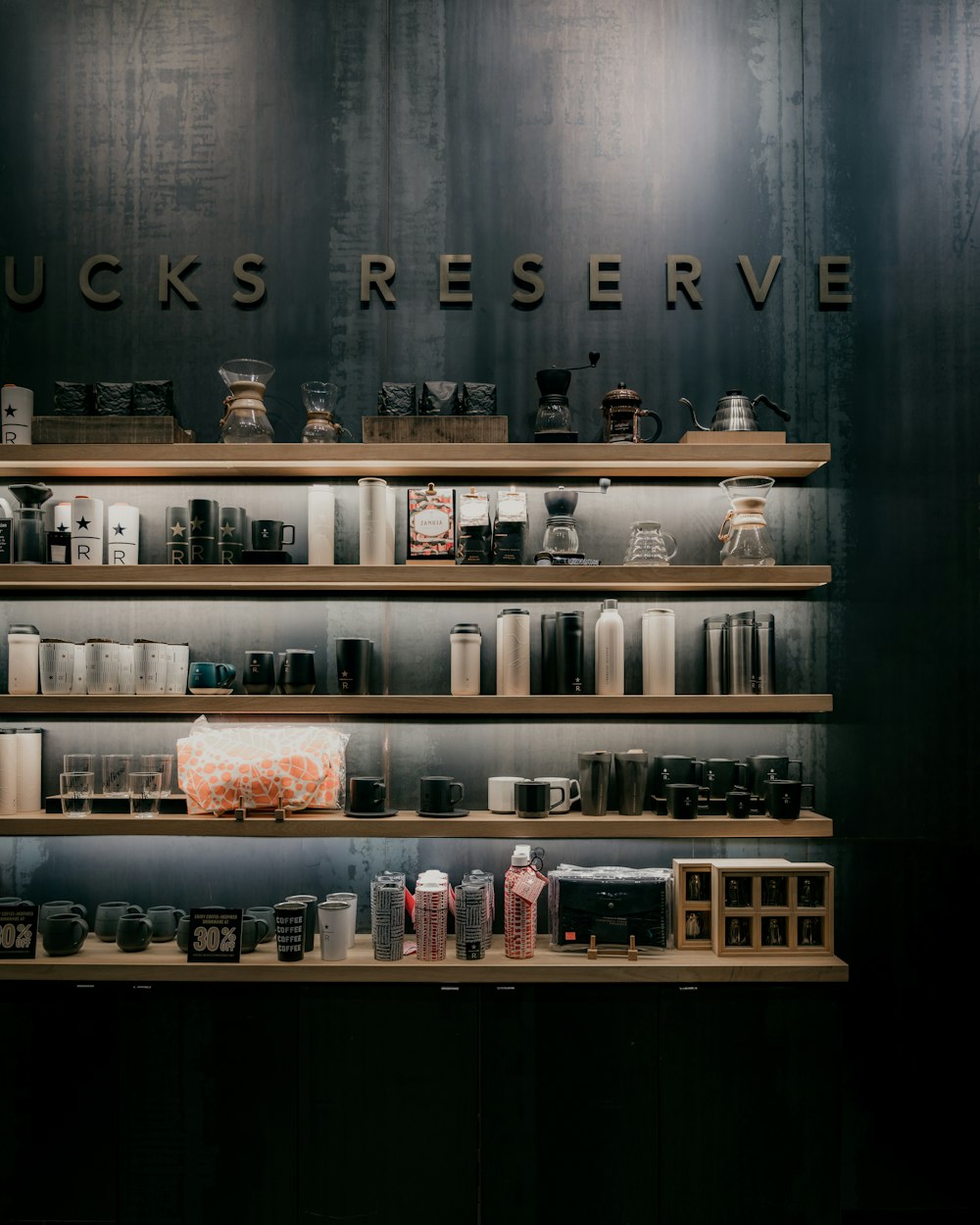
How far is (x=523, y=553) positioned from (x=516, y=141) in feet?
5.19

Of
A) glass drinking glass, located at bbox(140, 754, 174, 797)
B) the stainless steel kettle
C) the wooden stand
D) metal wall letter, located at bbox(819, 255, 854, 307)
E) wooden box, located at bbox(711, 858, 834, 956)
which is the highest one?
metal wall letter, located at bbox(819, 255, 854, 307)

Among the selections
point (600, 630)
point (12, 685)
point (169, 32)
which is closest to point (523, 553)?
point (600, 630)

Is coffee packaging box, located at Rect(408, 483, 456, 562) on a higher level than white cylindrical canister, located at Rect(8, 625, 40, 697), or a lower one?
higher

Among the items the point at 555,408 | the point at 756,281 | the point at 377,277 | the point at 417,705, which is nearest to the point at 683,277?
the point at 756,281

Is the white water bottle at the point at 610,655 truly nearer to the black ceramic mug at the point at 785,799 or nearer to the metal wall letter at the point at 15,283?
the black ceramic mug at the point at 785,799

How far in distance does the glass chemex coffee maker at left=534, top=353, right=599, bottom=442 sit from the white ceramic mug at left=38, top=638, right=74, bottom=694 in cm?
178

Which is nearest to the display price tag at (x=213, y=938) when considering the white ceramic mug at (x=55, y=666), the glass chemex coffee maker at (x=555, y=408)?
the white ceramic mug at (x=55, y=666)

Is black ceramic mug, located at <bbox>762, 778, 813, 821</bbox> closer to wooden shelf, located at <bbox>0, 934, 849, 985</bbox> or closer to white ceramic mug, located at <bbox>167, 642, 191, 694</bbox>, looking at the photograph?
wooden shelf, located at <bbox>0, 934, 849, 985</bbox>

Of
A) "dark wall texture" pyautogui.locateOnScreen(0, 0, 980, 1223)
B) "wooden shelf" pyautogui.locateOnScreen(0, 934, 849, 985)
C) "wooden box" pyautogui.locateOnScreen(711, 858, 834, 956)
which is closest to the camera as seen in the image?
"wooden shelf" pyautogui.locateOnScreen(0, 934, 849, 985)

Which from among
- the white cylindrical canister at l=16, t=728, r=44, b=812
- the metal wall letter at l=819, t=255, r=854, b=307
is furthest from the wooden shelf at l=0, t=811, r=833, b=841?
the metal wall letter at l=819, t=255, r=854, b=307

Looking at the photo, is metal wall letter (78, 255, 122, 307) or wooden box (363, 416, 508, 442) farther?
metal wall letter (78, 255, 122, 307)

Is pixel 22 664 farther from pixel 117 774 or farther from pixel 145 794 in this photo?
pixel 145 794

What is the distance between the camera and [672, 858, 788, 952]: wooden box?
115 inches

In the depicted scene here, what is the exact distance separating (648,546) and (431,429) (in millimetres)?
839
